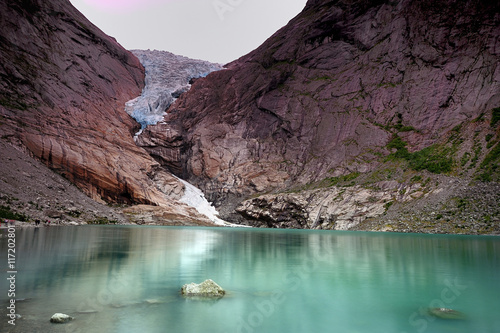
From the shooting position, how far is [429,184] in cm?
5309

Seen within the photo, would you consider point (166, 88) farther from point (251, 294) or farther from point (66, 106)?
point (251, 294)

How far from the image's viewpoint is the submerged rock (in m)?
8.40

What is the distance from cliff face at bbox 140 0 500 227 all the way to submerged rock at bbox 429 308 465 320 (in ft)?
151

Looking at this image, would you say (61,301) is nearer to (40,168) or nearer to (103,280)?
(103,280)

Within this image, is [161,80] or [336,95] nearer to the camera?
[336,95]

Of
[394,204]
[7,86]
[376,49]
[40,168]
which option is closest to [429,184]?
[394,204]

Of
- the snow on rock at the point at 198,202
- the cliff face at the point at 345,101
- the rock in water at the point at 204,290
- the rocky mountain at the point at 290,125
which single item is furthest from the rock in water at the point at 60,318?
the snow on rock at the point at 198,202

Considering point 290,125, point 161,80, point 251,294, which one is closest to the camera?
point 251,294

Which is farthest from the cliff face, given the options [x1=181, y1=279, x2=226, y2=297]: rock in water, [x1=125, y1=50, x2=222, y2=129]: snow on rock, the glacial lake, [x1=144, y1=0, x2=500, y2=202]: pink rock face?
[x1=181, y1=279, x2=226, y2=297]: rock in water

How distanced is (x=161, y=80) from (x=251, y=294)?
128 metres

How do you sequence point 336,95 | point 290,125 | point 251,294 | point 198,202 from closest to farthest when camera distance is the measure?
point 251,294, point 198,202, point 336,95, point 290,125

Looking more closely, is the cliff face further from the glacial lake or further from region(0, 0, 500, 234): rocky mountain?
the glacial lake

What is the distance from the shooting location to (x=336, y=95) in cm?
8675

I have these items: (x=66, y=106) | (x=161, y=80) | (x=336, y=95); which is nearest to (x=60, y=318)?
(x=66, y=106)
